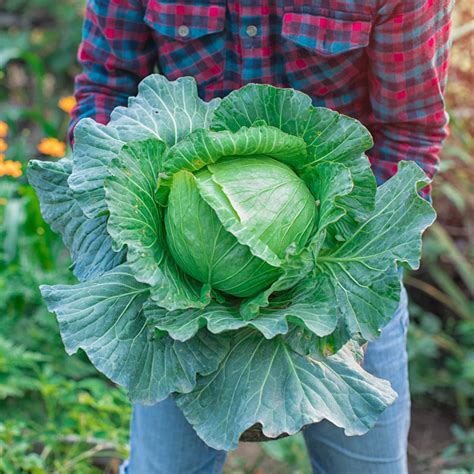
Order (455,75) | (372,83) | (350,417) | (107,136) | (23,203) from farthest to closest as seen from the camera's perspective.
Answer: (455,75), (23,203), (372,83), (107,136), (350,417)

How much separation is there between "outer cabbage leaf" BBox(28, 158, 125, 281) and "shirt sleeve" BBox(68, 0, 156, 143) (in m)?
0.24

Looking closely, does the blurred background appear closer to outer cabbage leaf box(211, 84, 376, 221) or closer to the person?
the person

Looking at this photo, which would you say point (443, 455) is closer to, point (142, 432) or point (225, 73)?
point (142, 432)

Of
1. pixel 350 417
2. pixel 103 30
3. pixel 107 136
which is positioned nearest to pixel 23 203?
pixel 103 30

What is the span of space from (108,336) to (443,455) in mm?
1784

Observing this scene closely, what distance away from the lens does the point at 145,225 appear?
135cm

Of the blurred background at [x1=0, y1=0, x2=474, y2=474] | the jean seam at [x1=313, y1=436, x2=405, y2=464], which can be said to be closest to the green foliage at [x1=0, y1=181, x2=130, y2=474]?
the blurred background at [x1=0, y1=0, x2=474, y2=474]

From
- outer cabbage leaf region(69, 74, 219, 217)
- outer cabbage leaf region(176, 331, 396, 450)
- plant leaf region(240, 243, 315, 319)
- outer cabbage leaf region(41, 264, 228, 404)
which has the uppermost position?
outer cabbage leaf region(69, 74, 219, 217)

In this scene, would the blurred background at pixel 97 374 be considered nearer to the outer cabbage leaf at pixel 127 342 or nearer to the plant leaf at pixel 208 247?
the outer cabbage leaf at pixel 127 342

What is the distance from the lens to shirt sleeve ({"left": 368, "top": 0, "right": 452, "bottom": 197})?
1.52 m

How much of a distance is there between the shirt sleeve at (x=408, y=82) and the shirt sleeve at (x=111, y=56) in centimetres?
56

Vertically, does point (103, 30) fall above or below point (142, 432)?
above

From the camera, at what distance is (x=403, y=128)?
1.67m

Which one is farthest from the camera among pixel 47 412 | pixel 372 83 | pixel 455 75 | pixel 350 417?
pixel 455 75
